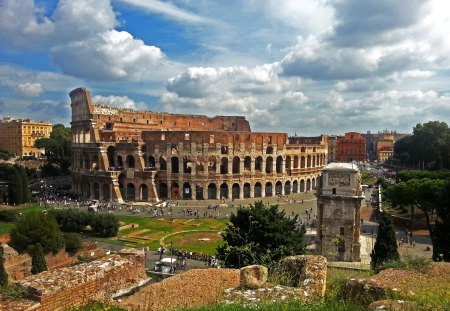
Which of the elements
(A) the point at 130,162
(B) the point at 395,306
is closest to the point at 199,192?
(A) the point at 130,162

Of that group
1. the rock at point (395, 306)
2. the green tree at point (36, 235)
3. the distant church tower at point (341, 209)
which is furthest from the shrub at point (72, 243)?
the rock at point (395, 306)

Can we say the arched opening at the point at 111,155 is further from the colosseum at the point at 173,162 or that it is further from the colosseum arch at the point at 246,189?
the colosseum arch at the point at 246,189

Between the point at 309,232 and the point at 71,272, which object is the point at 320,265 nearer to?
the point at 71,272

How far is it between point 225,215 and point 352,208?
1810cm

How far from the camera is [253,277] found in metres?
6.77

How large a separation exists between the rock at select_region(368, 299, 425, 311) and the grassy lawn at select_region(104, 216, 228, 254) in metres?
20.9

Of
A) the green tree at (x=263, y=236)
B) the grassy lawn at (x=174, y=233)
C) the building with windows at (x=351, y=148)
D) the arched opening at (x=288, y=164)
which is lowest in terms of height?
the grassy lawn at (x=174, y=233)

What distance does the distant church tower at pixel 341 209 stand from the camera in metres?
22.1

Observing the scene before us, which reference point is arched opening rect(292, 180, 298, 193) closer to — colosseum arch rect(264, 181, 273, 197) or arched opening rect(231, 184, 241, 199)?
colosseum arch rect(264, 181, 273, 197)

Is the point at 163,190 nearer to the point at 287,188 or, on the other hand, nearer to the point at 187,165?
the point at 187,165

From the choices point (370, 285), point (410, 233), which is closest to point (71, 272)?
point (370, 285)

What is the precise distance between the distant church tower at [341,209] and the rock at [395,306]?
1712cm

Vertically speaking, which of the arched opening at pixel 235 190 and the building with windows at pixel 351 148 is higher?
the building with windows at pixel 351 148

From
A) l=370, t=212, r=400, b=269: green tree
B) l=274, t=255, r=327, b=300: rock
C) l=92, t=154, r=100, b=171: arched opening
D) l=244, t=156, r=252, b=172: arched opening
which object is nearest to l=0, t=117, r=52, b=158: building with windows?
l=92, t=154, r=100, b=171: arched opening
